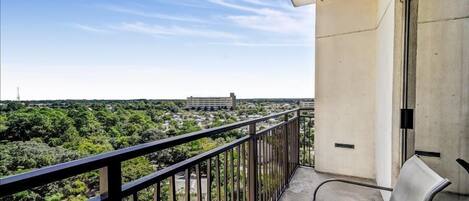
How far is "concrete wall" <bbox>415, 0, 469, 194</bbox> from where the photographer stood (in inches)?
69.0

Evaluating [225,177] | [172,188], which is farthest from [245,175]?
[172,188]

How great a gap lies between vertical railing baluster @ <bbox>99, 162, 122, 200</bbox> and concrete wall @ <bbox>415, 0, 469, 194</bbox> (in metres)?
2.11

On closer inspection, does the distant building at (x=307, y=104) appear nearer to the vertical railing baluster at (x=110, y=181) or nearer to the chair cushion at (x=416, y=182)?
the chair cushion at (x=416, y=182)

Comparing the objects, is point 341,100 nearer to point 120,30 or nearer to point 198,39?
point 198,39

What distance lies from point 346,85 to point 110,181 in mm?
3684

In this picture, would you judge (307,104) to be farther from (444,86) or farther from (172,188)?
(172,188)

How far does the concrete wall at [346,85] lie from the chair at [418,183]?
91.7 inches

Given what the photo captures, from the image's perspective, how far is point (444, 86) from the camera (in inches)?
74.0

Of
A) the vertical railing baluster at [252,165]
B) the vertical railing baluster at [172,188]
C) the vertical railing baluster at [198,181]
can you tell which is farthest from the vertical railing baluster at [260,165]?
the vertical railing baluster at [172,188]

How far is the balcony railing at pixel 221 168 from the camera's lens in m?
0.69

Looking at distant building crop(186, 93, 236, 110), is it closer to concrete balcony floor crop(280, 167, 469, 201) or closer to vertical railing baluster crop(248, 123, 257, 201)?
concrete balcony floor crop(280, 167, 469, 201)

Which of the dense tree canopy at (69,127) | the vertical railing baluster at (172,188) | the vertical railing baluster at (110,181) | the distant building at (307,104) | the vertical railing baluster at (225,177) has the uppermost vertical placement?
the distant building at (307,104)

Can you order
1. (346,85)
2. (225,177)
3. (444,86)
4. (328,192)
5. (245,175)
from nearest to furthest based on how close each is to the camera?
1. (225,177)
2. (444,86)
3. (245,175)
4. (328,192)
5. (346,85)

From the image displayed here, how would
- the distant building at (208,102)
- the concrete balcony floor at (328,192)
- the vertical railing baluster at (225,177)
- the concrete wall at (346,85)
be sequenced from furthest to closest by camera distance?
the distant building at (208,102) → the concrete wall at (346,85) → the concrete balcony floor at (328,192) → the vertical railing baluster at (225,177)
